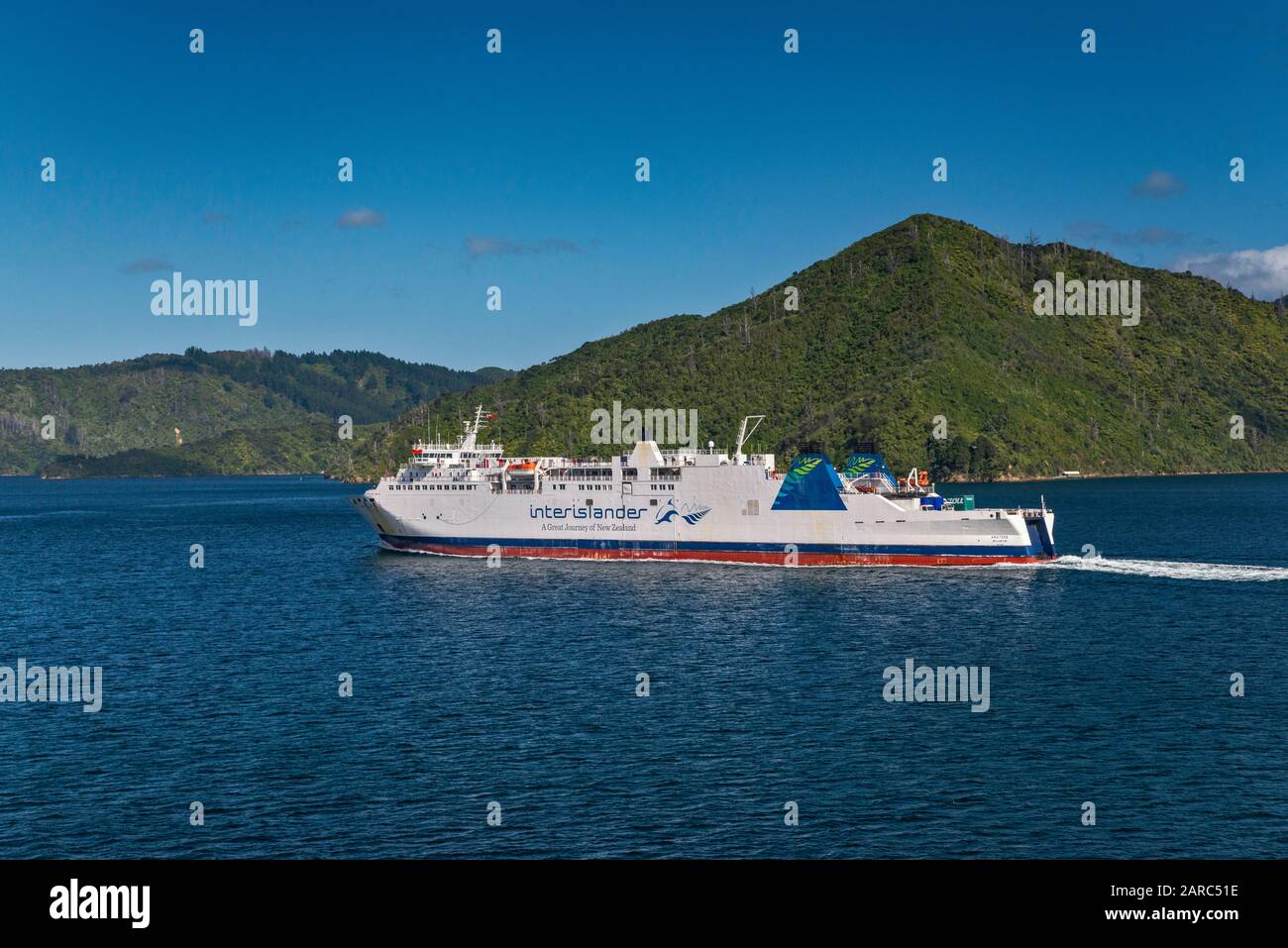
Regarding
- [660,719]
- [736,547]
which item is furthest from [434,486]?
[660,719]

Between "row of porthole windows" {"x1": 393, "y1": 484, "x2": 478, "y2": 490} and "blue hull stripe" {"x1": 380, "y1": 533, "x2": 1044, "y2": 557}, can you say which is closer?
"blue hull stripe" {"x1": 380, "y1": 533, "x2": 1044, "y2": 557}

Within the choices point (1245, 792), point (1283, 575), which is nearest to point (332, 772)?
point (1245, 792)

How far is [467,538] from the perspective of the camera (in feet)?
300

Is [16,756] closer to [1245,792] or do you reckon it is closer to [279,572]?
[1245,792]

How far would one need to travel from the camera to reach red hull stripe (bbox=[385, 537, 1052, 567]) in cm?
8081

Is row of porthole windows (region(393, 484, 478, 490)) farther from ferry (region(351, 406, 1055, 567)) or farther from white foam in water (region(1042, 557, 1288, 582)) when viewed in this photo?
white foam in water (region(1042, 557, 1288, 582))

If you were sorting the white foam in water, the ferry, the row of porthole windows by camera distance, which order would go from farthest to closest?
the row of porthole windows → the ferry → the white foam in water

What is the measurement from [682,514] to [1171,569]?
34916 mm

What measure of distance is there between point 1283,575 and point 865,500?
2788 centimetres

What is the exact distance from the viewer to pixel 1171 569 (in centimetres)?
7738

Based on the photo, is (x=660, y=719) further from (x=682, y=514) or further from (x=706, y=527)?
(x=682, y=514)

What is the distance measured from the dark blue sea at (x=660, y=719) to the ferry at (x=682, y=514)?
12.2 ft

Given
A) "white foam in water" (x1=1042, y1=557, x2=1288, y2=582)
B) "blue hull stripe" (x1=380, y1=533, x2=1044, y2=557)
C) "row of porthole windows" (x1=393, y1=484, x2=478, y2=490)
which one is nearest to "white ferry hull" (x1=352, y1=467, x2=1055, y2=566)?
"blue hull stripe" (x1=380, y1=533, x2=1044, y2=557)

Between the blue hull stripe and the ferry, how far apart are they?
0.08 m
